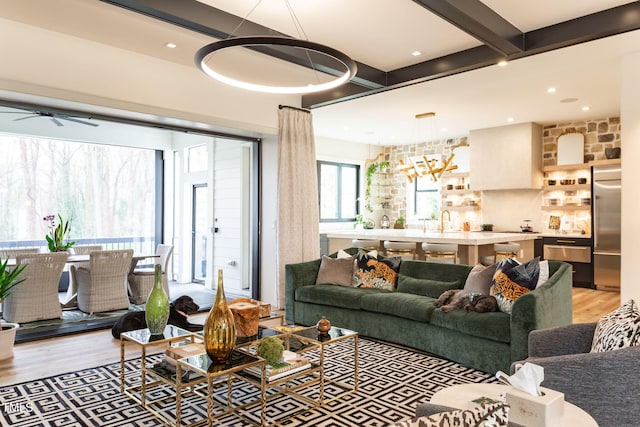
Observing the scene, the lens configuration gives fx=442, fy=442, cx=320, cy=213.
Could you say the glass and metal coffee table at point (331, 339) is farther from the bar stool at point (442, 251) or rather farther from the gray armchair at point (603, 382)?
the bar stool at point (442, 251)

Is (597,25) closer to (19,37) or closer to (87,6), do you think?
(87,6)

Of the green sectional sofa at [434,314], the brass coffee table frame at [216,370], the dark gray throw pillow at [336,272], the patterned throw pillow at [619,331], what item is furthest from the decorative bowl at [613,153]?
the brass coffee table frame at [216,370]

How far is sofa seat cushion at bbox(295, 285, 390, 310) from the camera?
179 inches

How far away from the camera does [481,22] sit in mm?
3641

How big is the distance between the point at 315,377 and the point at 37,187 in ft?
20.4

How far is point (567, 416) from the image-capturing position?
1557 mm

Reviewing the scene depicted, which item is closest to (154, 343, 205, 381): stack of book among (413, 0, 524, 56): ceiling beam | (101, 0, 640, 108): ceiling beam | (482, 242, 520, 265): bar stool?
(101, 0, 640, 108): ceiling beam

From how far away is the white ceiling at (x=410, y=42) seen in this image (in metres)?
3.71

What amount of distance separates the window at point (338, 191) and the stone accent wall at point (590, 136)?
3968mm

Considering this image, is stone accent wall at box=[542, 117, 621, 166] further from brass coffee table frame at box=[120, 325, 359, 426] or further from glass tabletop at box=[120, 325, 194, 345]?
glass tabletop at box=[120, 325, 194, 345]

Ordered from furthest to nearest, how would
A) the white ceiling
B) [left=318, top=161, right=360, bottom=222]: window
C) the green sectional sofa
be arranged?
[left=318, top=161, right=360, bottom=222]: window → the white ceiling → the green sectional sofa

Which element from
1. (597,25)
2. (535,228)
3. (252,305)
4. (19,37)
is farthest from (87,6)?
(535,228)

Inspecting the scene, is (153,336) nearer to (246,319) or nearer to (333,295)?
(246,319)

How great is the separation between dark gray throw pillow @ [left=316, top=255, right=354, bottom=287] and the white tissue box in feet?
11.6
